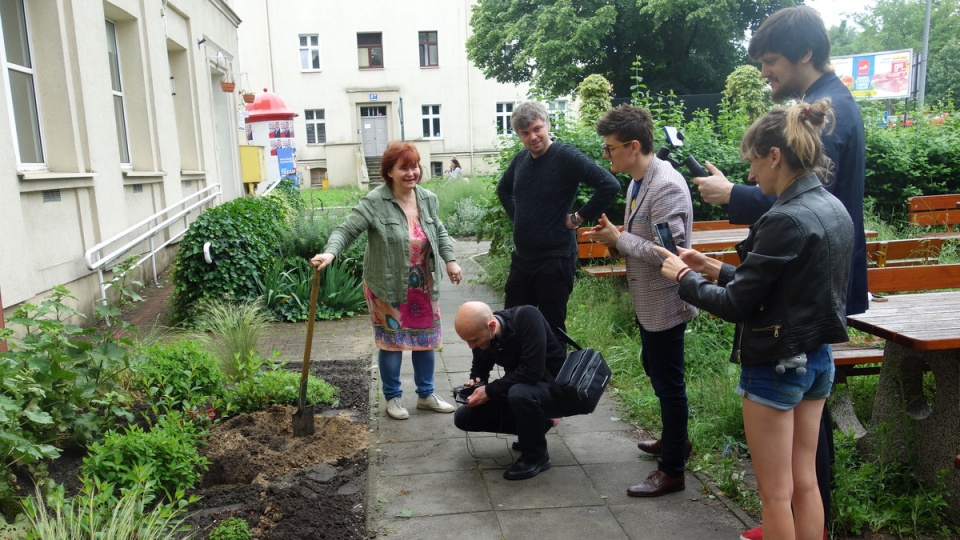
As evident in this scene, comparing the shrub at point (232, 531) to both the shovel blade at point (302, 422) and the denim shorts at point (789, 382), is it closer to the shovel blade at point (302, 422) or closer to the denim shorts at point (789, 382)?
the shovel blade at point (302, 422)

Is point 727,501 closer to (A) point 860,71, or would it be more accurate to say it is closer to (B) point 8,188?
(B) point 8,188

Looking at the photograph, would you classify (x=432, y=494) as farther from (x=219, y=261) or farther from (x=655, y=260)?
(x=219, y=261)

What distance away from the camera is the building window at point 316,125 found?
35.0 m

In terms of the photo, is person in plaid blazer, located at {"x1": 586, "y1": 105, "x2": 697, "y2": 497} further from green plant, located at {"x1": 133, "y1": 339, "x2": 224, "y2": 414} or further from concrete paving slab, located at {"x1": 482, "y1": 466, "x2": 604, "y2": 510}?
green plant, located at {"x1": 133, "y1": 339, "x2": 224, "y2": 414}

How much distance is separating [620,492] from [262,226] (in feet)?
18.3

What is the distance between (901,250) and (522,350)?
143 inches

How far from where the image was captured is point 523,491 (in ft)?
11.8

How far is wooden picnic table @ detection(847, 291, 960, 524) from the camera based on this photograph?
3035 mm

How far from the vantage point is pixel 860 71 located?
100ft

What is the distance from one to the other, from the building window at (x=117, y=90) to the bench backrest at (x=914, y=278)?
8.66 metres

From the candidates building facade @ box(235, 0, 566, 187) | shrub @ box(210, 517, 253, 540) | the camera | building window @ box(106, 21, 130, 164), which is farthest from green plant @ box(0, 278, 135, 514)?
building facade @ box(235, 0, 566, 187)

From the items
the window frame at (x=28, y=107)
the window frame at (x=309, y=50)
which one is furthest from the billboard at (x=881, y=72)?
the window frame at (x=28, y=107)

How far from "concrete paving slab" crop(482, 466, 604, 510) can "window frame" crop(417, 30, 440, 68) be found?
109 feet

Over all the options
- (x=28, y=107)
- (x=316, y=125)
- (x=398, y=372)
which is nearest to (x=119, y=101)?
(x=28, y=107)
